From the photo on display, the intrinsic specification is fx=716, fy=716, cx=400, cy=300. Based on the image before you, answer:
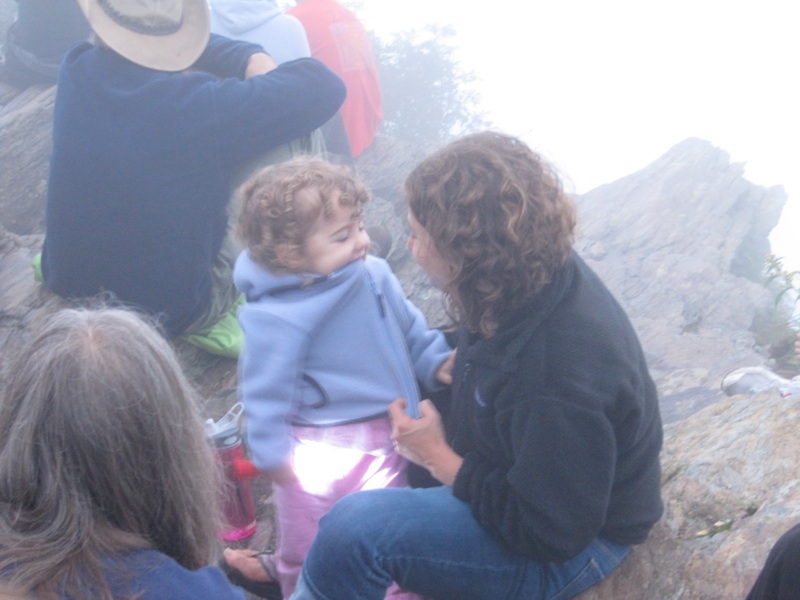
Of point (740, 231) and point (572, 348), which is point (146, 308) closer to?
point (572, 348)

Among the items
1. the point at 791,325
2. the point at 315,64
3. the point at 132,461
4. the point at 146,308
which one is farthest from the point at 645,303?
the point at 132,461

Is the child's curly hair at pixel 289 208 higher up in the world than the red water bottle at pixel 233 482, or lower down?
higher up

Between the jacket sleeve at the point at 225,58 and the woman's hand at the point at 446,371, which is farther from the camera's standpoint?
the jacket sleeve at the point at 225,58

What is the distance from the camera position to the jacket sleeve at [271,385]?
1.95 m

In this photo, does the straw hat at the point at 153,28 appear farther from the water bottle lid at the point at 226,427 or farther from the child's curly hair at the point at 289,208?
the water bottle lid at the point at 226,427

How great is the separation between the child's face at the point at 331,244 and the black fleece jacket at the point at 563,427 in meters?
0.52

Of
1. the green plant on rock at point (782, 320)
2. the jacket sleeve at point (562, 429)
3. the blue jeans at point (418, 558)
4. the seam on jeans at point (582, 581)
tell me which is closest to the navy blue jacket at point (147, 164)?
the blue jeans at point (418, 558)

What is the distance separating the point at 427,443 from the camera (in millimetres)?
1811

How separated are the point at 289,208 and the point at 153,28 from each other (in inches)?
63.1

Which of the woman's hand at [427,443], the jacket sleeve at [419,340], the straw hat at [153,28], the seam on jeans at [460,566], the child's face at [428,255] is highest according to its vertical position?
the straw hat at [153,28]

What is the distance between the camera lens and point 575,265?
164cm

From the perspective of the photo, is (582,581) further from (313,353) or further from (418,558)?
(313,353)

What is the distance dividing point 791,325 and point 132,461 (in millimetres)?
3891

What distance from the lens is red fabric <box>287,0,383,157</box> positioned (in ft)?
16.6
